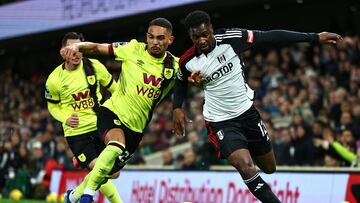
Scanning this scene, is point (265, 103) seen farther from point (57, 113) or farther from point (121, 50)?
point (121, 50)

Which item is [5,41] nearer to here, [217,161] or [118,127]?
[217,161]

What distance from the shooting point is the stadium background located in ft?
52.1

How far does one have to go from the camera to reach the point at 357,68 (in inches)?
680

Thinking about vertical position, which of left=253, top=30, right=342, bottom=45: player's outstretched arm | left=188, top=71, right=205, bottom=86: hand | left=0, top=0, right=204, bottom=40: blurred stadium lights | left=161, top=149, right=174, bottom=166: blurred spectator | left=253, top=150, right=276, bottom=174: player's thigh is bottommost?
left=161, top=149, right=174, bottom=166: blurred spectator

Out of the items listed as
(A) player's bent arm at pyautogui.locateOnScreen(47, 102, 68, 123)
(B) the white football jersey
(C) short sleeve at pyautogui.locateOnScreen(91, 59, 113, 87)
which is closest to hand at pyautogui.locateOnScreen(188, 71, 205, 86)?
(B) the white football jersey

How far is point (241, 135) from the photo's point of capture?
356 inches

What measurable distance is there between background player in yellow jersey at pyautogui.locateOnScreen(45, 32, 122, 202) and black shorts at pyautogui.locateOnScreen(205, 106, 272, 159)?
2.45 metres

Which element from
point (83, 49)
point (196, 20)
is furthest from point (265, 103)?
point (196, 20)

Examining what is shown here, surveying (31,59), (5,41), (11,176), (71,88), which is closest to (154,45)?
(71,88)

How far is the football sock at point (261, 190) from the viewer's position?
8391 millimetres

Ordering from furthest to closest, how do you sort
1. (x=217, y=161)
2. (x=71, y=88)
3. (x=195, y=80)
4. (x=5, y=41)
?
1. (x=5, y=41)
2. (x=217, y=161)
3. (x=71, y=88)
4. (x=195, y=80)

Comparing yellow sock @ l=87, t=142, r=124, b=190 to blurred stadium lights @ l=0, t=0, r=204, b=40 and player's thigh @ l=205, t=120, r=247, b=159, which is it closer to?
player's thigh @ l=205, t=120, r=247, b=159

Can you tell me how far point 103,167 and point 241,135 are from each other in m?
1.68

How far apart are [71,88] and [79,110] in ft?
1.09
